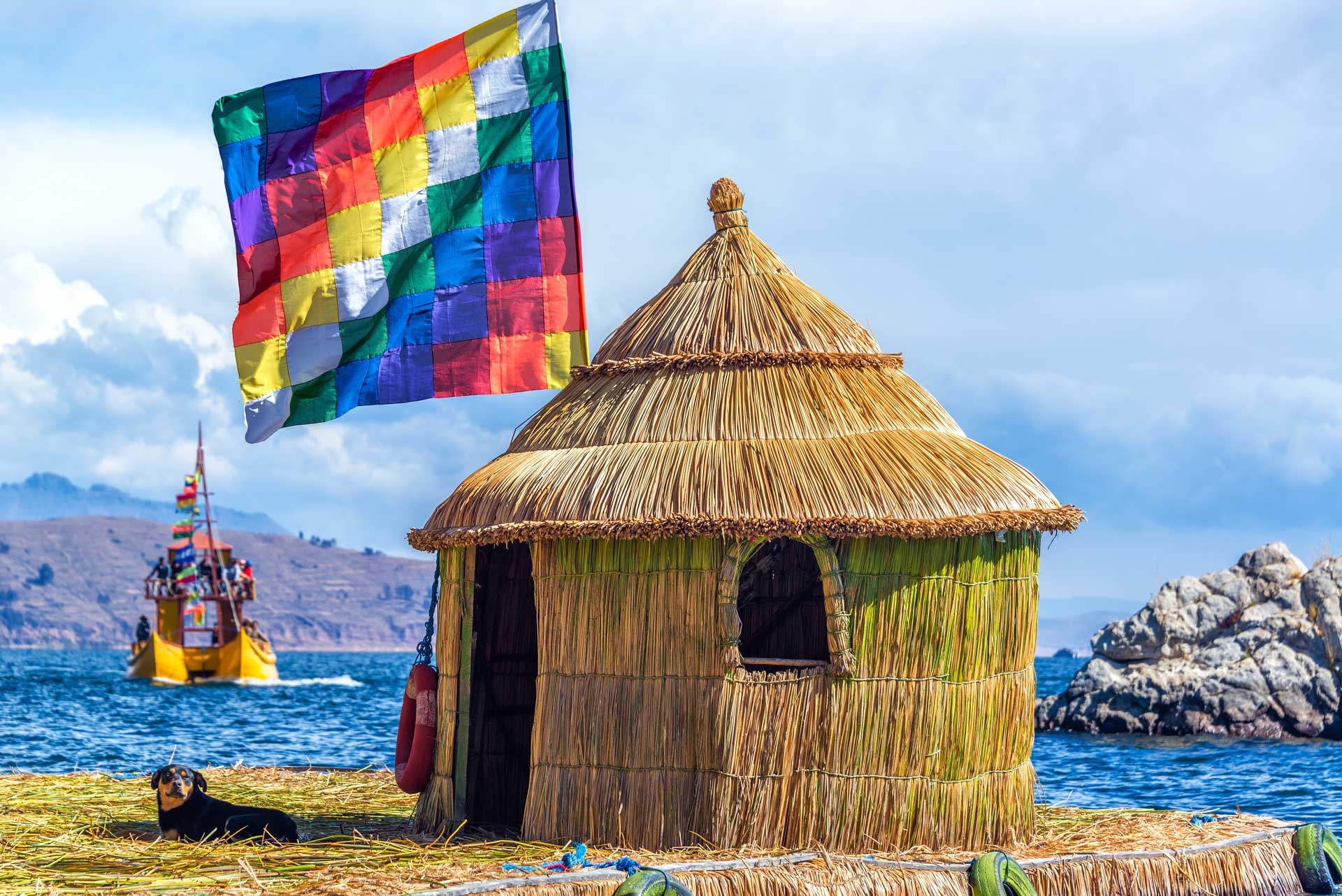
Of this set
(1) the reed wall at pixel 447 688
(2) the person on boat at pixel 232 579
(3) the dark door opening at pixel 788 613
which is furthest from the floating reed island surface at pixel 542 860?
(2) the person on boat at pixel 232 579

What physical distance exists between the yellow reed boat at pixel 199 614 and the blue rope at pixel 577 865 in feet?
184

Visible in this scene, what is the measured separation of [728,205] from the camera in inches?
523

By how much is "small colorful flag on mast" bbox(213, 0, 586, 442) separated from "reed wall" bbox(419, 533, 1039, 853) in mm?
1857

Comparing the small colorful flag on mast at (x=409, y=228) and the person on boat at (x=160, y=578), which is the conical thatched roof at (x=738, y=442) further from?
the person on boat at (x=160, y=578)

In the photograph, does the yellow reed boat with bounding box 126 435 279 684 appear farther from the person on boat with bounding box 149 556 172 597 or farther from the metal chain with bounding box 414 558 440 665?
the metal chain with bounding box 414 558 440 665

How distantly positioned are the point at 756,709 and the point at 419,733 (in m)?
3.28

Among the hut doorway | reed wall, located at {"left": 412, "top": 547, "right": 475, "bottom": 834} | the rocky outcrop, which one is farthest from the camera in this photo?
the rocky outcrop

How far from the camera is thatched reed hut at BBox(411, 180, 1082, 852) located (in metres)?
11.0

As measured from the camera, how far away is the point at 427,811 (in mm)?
12664

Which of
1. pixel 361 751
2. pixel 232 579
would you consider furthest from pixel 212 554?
pixel 361 751

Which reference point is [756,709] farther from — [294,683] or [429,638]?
[294,683]

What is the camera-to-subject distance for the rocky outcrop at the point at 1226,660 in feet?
100

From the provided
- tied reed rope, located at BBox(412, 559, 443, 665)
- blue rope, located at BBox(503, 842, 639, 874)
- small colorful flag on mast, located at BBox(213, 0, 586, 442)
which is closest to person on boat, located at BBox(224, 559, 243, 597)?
tied reed rope, located at BBox(412, 559, 443, 665)

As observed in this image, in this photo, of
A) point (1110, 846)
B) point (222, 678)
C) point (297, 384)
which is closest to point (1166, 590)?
point (1110, 846)
